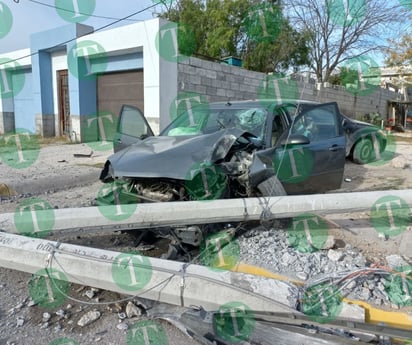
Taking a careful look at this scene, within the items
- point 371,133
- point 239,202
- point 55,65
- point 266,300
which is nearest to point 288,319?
point 266,300

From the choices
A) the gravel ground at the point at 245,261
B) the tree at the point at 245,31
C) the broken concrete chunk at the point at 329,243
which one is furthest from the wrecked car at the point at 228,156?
the tree at the point at 245,31

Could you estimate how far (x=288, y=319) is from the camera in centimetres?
221

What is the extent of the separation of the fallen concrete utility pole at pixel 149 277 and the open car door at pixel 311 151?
1.66 meters

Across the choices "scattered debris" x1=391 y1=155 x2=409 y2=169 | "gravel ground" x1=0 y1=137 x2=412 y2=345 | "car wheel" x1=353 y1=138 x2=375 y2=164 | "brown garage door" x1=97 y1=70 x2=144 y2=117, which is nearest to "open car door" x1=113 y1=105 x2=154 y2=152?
"gravel ground" x1=0 y1=137 x2=412 y2=345

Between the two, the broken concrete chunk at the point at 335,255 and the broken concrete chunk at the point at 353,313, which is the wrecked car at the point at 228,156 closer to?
the broken concrete chunk at the point at 335,255

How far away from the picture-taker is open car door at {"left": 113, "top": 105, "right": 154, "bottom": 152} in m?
4.51

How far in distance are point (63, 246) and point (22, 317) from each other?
1.93 feet

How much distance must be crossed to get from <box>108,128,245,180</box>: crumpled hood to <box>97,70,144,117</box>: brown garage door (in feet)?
24.4

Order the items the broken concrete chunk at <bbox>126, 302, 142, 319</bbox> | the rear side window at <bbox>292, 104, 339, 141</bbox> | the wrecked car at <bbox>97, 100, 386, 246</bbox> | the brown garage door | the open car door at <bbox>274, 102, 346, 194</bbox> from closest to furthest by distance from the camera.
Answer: the broken concrete chunk at <bbox>126, 302, 142, 319</bbox>, the wrecked car at <bbox>97, 100, 386, 246</bbox>, the open car door at <bbox>274, 102, 346, 194</bbox>, the rear side window at <bbox>292, 104, 339, 141</bbox>, the brown garage door

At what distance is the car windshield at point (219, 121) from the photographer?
4190mm

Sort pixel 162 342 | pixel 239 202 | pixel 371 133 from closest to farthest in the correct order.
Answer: pixel 162 342 < pixel 239 202 < pixel 371 133

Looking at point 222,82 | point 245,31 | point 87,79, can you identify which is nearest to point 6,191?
point 222,82

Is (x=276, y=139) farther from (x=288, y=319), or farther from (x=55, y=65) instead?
(x=55, y=65)

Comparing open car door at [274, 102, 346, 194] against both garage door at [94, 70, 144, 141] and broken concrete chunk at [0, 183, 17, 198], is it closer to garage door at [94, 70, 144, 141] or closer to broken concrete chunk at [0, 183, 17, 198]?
broken concrete chunk at [0, 183, 17, 198]
